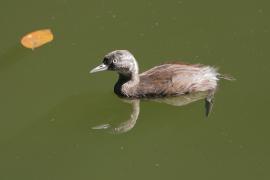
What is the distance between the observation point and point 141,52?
7590 mm

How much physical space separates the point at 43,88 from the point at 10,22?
4.00 ft

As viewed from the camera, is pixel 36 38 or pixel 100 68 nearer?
pixel 100 68

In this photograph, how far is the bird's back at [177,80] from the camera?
7.00 meters

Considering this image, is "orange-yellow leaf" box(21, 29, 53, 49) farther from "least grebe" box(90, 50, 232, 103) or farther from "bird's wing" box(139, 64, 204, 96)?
"bird's wing" box(139, 64, 204, 96)

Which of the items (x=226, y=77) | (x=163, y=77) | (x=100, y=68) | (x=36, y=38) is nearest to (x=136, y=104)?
(x=163, y=77)

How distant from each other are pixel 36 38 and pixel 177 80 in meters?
1.76

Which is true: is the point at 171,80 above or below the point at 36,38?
below

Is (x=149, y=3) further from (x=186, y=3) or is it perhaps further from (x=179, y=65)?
(x=179, y=65)

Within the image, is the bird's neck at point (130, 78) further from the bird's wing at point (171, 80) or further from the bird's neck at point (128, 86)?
the bird's wing at point (171, 80)

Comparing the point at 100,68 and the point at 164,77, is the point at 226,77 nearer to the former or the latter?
the point at 164,77

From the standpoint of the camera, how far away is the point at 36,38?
771 centimetres

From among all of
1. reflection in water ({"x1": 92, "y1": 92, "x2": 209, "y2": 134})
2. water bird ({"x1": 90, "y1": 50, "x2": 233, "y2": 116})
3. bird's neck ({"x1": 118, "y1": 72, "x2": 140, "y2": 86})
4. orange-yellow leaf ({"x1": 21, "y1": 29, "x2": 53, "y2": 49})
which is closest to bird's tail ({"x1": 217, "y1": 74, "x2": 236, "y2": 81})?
water bird ({"x1": 90, "y1": 50, "x2": 233, "y2": 116})

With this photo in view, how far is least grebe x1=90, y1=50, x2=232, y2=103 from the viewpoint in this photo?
7004mm

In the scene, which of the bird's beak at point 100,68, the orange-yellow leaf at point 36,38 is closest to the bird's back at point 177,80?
the bird's beak at point 100,68
